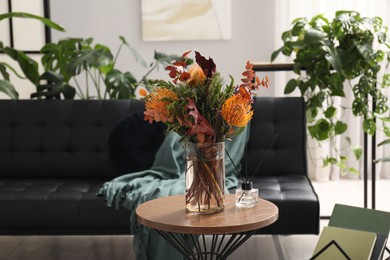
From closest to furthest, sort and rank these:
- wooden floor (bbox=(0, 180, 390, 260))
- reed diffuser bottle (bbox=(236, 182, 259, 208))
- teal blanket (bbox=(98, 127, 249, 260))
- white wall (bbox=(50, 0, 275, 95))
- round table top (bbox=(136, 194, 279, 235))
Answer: round table top (bbox=(136, 194, 279, 235)) → reed diffuser bottle (bbox=(236, 182, 259, 208)) → teal blanket (bbox=(98, 127, 249, 260)) → wooden floor (bbox=(0, 180, 390, 260)) → white wall (bbox=(50, 0, 275, 95))

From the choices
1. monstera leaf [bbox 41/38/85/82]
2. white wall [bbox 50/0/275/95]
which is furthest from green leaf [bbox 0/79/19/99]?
white wall [bbox 50/0/275/95]

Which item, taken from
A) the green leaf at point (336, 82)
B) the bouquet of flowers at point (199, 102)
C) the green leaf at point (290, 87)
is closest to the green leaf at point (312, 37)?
the green leaf at point (336, 82)

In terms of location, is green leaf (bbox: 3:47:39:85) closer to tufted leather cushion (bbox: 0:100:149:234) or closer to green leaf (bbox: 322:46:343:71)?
tufted leather cushion (bbox: 0:100:149:234)

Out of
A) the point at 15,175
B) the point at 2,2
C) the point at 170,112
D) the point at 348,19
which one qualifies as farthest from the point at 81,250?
the point at 2,2

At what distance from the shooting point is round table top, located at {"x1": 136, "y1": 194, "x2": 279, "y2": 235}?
85.4 inches

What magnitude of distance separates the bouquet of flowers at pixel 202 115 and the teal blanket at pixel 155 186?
2.54ft

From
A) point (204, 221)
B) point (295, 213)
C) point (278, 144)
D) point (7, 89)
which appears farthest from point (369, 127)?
point (7, 89)

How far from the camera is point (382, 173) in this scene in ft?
17.5

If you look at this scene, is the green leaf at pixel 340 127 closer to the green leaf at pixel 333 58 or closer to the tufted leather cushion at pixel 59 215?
the green leaf at pixel 333 58

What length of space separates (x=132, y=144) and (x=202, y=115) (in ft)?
4.50

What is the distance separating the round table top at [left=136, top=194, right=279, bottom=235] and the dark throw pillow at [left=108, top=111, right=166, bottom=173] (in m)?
1.06

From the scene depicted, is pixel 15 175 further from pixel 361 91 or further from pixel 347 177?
pixel 347 177

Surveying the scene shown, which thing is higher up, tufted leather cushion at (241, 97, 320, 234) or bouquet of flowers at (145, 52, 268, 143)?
bouquet of flowers at (145, 52, 268, 143)

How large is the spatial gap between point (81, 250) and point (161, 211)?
142 cm
